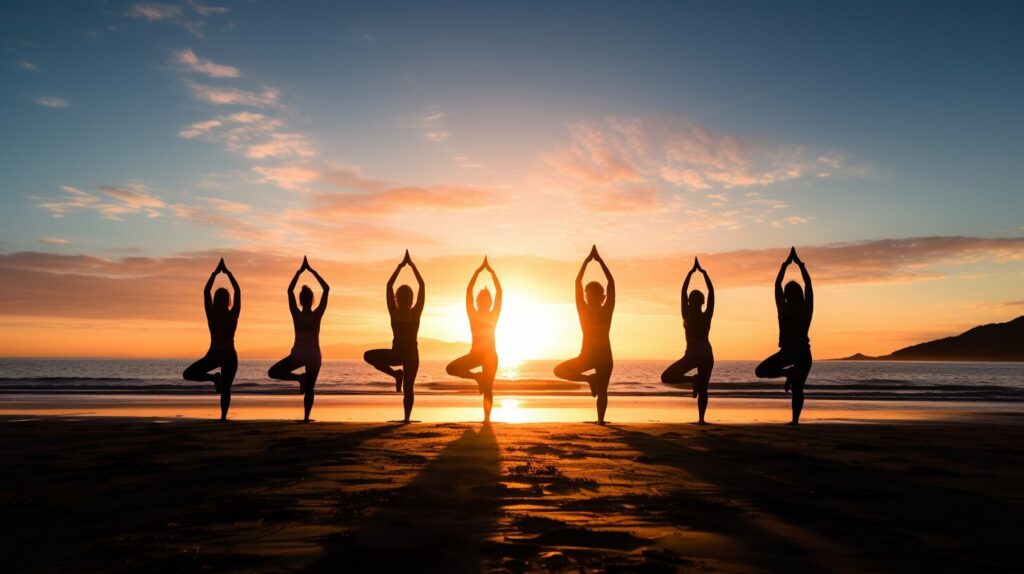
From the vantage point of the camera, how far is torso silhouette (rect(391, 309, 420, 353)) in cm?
1435

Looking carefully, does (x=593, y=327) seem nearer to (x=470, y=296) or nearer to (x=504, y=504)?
(x=470, y=296)

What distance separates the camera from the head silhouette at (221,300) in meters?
14.2

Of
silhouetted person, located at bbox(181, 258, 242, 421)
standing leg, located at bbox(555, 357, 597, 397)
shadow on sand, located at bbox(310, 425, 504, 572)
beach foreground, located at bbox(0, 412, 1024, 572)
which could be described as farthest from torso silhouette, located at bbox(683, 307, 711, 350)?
silhouetted person, located at bbox(181, 258, 242, 421)

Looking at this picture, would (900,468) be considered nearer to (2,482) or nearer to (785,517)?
(785,517)

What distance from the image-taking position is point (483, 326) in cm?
1445

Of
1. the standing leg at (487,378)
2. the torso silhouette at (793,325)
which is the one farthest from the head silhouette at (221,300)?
the torso silhouette at (793,325)

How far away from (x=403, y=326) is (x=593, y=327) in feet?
13.2

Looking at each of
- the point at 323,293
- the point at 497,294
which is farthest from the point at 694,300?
the point at 323,293

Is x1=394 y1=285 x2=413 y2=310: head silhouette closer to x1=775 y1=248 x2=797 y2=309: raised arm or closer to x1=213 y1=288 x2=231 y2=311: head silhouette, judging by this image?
x1=213 y1=288 x2=231 y2=311: head silhouette

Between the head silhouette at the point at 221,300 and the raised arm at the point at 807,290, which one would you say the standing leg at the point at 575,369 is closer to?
the raised arm at the point at 807,290

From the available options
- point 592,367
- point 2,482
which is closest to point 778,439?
point 592,367

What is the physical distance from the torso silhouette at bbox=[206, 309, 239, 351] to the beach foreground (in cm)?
352

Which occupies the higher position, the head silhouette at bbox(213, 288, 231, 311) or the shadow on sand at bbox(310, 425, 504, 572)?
the head silhouette at bbox(213, 288, 231, 311)

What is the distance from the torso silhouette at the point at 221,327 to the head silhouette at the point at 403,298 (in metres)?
3.45
